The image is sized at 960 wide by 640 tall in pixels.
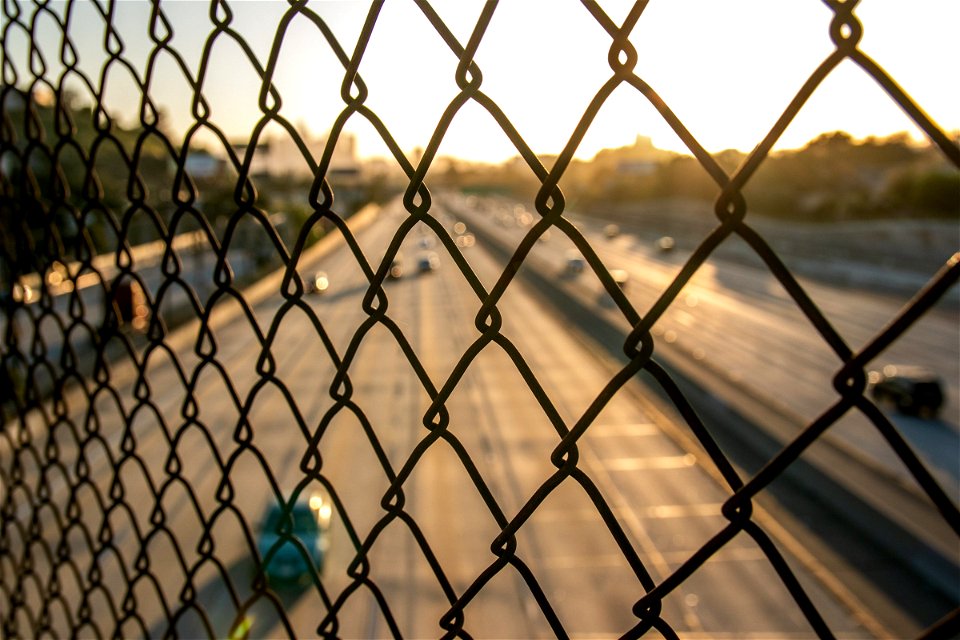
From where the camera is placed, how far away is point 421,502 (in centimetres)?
858

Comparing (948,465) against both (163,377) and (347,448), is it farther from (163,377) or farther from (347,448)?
(163,377)

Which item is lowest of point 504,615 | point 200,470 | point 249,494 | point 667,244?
point 504,615

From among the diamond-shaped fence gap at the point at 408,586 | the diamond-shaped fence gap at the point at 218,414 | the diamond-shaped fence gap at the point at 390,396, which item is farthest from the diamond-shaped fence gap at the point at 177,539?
the diamond-shaped fence gap at the point at 390,396

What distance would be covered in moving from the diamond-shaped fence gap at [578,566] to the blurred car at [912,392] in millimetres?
5266

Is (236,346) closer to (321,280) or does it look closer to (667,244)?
(321,280)

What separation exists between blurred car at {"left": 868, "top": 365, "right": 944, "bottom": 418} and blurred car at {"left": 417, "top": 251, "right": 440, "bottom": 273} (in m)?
14.0

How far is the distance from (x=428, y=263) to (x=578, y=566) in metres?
15.6

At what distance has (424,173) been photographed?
0.75 metres

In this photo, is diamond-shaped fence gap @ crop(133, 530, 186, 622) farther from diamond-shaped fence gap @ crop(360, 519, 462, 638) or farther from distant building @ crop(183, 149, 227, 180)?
distant building @ crop(183, 149, 227, 180)

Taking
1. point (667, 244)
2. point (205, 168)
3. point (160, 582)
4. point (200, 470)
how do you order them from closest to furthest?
1. point (160, 582)
2. point (200, 470)
3. point (205, 168)
4. point (667, 244)

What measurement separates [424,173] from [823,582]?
758 centimetres

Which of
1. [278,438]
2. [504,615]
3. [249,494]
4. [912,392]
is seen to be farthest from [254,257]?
[912,392]

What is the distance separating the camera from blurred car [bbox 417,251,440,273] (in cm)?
2189

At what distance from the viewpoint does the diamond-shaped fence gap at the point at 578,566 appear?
6.40 metres
